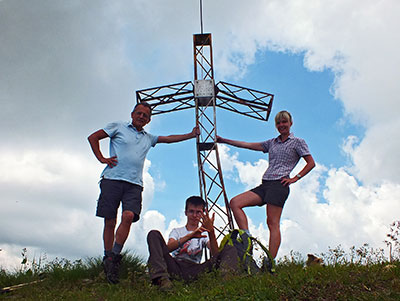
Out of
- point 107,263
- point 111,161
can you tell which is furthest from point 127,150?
point 107,263

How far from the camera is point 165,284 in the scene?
4840 millimetres

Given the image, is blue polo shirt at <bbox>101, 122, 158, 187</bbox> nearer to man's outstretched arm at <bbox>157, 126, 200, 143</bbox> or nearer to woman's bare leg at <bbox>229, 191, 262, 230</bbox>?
man's outstretched arm at <bbox>157, 126, 200, 143</bbox>

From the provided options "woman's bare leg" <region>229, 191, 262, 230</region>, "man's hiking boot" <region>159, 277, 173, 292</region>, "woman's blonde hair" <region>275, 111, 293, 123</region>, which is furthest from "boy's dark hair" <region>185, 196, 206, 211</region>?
"woman's blonde hair" <region>275, 111, 293, 123</region>

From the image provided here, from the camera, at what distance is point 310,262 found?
5.74m

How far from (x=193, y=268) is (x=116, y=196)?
1.41m

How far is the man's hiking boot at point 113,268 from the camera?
5.51 meters

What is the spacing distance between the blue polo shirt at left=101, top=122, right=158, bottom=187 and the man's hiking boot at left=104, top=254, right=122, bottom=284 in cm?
106

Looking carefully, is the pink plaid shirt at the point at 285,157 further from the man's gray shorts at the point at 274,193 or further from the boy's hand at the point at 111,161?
the boy's hand at the point at 111,161

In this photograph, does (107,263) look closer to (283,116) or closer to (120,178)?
(120,178)

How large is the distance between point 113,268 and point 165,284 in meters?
1.03

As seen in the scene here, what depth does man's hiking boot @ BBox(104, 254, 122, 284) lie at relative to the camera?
18.1ft

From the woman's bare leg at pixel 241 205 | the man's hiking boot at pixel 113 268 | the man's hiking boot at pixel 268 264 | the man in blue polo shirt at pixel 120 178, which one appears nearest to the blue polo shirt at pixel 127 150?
the man in blue polo shirt at pixel 120 178

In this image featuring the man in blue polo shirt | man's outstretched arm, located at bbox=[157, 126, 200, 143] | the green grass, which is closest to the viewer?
the green grass

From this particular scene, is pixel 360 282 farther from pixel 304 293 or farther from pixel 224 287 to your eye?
pixel 224 287
